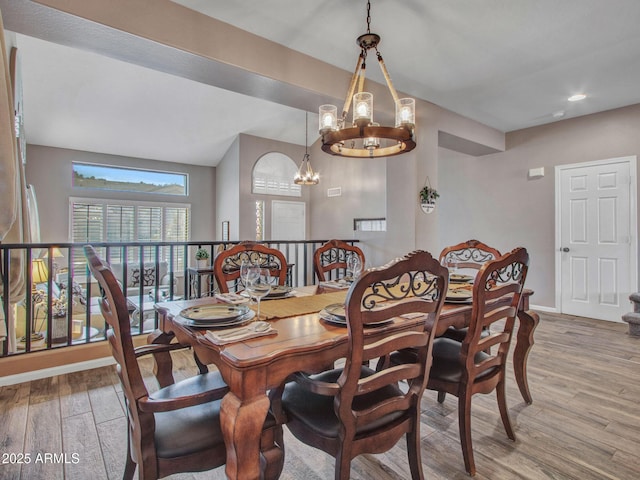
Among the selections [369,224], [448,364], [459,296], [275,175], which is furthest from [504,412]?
[275,175]

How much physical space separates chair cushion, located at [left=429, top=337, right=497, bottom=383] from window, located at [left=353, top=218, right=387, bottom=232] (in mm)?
4736

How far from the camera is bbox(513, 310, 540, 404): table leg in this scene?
2215 millimetres

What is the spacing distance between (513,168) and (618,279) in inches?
79.5

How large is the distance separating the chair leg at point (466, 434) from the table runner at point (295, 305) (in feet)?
2.52

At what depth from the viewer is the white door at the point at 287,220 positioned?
7618 millimetres

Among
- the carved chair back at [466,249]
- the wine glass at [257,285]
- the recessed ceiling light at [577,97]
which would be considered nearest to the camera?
the wine glass at [257,285]

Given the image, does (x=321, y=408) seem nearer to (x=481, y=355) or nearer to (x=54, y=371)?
(x=481, y=355)

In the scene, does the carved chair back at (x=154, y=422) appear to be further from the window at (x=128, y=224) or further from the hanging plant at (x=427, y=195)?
the window at (x=128, y=224)

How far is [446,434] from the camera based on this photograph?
6.38ft

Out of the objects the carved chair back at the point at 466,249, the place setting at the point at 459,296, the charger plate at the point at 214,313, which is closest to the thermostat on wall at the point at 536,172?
the carved chair back at the point at 466,249

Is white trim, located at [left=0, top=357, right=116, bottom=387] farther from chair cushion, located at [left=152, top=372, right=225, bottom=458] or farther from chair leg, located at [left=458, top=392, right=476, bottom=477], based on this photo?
chair leg, located at [left=458, top=392, right=476, bottom=477]

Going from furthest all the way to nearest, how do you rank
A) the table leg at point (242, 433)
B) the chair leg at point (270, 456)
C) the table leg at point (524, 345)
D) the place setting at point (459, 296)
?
1. the table leg at point (524, 345)
2. the place setting at point (459, 296)
3. the chair leg at point (270, 456)
4. the table leg at point (242, 433)

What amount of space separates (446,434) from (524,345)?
81 cm

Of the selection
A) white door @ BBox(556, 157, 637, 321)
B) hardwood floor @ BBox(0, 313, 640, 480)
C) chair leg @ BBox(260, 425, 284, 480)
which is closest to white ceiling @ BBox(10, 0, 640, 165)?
white door @ BBox(556, 157, 637, 321)
